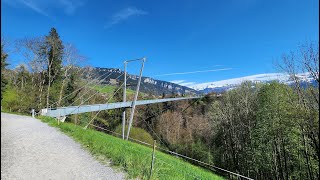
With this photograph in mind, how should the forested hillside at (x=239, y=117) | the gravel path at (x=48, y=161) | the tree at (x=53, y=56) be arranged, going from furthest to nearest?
the tree at (x=53, y=56)
the forested hillside at (x=239, y=117)
the gravel path at (x=48, y=161)

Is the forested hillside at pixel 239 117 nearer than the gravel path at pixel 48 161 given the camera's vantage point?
No

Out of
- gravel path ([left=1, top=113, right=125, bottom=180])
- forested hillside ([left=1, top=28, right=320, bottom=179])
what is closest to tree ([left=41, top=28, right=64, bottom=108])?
forested hillside ([left=1, top=28, right=320, bottom=179])

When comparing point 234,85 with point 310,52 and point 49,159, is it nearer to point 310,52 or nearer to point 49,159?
point 310,52

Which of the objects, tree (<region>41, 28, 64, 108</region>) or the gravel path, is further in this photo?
tree (<region>41, 28, 64, 108</region>)

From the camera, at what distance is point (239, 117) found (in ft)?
117

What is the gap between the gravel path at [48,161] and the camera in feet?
23.4

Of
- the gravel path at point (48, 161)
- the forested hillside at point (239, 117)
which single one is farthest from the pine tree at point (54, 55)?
the gravel path at point (48, 161)

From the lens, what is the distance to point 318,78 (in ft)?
50.9

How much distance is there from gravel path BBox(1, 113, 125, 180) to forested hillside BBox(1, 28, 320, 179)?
14.1 meters

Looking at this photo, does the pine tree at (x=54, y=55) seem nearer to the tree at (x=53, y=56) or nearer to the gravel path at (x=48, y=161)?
the tree at (x=53, y=56)

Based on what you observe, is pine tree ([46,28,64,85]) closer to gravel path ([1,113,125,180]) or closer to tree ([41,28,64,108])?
tree ([41,28,64,108])

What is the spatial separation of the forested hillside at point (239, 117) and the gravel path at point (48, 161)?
14.1 metres

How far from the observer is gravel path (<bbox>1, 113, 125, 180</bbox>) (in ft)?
23.4

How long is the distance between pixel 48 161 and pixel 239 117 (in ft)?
101
